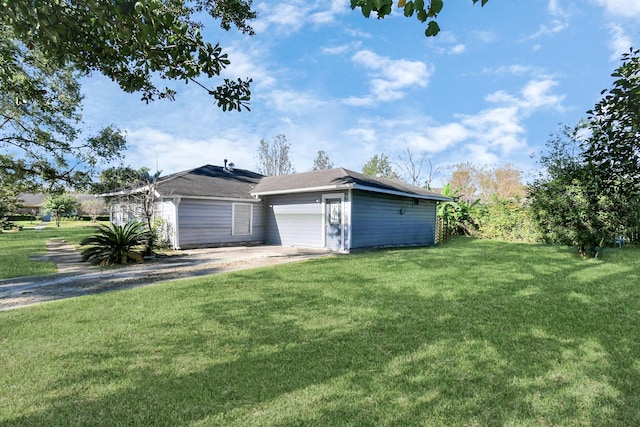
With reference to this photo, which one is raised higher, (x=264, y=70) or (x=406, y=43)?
(x=406, y=43)

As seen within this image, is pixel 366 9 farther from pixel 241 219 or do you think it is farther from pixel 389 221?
pixel 241 219

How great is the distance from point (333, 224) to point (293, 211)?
94.3 inches

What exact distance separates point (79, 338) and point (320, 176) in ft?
38.0

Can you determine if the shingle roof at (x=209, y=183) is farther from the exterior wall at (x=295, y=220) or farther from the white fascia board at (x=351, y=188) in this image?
the exterior wall at (x=295, y=220)

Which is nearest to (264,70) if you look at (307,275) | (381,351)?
(307,275)

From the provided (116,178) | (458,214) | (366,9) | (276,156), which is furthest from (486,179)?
(366,9)

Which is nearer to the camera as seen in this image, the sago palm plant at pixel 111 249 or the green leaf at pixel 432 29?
the green leaf at pixel 432 29

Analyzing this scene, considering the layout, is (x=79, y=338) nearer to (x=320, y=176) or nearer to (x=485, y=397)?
(x=485, y=397)

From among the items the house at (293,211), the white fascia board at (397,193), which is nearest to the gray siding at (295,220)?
the house at (293,211)

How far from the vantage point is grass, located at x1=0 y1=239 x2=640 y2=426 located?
2.38 metres

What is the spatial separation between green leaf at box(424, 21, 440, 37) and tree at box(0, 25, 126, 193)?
12482 mm

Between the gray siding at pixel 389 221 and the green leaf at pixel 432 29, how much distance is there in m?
10.2

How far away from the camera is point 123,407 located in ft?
7.91

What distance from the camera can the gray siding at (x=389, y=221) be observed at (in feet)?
41.4
